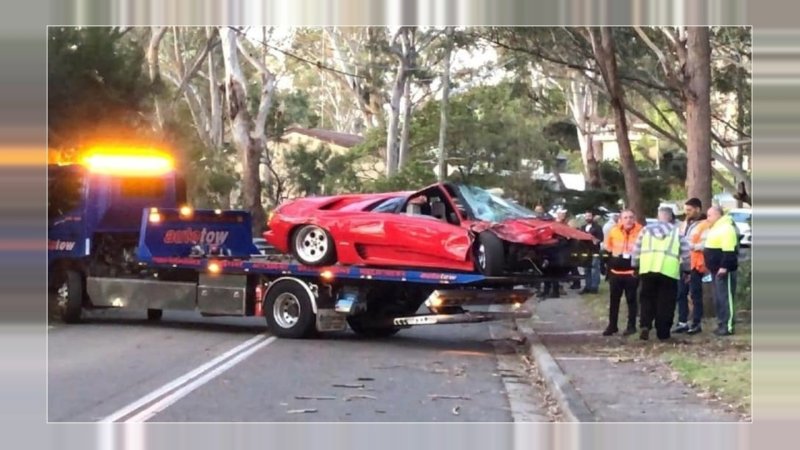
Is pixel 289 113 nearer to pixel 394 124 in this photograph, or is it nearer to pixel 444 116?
pixel 394 124

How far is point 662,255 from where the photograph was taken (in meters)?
14.7

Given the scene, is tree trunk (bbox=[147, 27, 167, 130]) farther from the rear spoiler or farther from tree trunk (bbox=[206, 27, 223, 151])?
the rear spoiler

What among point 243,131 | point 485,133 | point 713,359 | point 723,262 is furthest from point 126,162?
point 713,359

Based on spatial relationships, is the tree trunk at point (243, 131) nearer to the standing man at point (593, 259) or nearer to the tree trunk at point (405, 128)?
the tree trunk at point (405, 128)

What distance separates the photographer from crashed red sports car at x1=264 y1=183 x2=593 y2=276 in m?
14.7

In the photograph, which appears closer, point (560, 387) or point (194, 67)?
point (560, 387)

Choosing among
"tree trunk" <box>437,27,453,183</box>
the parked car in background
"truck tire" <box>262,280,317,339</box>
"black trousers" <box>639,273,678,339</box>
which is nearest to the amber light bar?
"truck tire" <box>262,280,317,339</box>

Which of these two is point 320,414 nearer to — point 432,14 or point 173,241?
point 432,14

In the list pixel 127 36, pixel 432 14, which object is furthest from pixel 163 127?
pixel 432 14

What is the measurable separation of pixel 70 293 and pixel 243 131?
5.78 metres

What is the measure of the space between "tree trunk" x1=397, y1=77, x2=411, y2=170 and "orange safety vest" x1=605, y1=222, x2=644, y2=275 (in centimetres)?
358

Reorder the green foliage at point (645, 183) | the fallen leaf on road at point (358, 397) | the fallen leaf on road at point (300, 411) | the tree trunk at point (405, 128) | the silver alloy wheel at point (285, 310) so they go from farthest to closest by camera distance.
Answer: the tree trunk at point (405, 128), the green foliage at point (645, 183), the silver alloy wheel at point (285, 310), the fallen leaf on road at point (358, 397), the fallen leaf on road at point (300, 411)

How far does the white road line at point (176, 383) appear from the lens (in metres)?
11.3

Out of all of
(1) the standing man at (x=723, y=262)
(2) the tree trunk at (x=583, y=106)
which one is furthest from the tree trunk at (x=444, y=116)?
(1) the standing man at (x=723, y=262)
